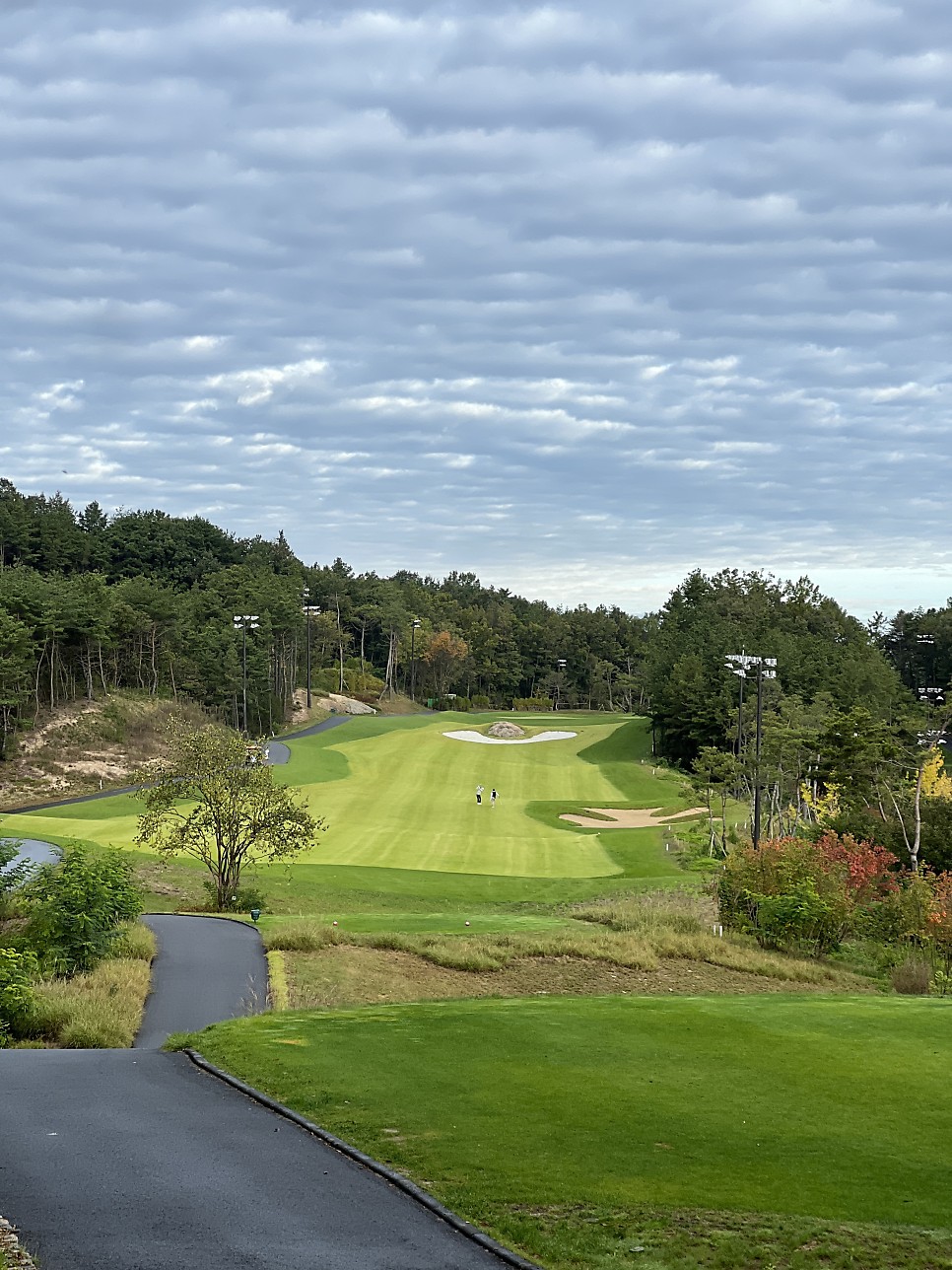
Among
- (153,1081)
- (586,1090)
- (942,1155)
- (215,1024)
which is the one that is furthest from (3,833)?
(942,1155)

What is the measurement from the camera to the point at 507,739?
316 feet

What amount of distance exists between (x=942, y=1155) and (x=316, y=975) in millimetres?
13887

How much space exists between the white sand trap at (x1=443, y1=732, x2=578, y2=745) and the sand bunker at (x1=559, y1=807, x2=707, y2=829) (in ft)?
91.6

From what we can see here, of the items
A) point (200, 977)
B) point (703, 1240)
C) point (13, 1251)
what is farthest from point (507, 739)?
point (13, 1251)

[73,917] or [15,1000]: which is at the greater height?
[73,917]

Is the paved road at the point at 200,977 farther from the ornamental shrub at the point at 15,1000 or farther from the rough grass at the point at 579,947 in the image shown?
the ornamental shrub at the point at 15,1000

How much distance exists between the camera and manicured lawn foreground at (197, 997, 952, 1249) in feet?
32.6

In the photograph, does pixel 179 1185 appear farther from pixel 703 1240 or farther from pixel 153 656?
pixel 153 656

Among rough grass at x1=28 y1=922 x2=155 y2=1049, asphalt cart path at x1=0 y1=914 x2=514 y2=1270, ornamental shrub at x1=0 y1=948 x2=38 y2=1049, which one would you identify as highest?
asphalt cart path at x1=0 y1=914 x2=514 y2=1270

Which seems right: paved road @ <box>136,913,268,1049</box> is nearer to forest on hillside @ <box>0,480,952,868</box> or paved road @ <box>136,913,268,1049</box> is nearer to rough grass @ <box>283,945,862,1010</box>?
rough grass @ <box>283,945,862,1010</box>

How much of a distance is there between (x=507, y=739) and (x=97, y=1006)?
7857 cm

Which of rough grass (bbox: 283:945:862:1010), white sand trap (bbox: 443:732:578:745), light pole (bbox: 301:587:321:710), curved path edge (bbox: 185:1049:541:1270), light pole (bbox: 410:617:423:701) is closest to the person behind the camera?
curved path edge (bbox: 185:1049:541:1270)

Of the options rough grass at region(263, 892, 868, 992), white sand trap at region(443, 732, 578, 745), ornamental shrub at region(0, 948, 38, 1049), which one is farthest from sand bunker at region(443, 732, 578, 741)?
ornamental shrub at region(0, 948, 38, 1049)

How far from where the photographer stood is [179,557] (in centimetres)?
12825
